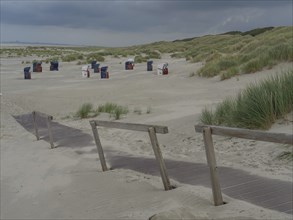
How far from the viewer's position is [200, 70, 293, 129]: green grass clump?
8883 millimetres

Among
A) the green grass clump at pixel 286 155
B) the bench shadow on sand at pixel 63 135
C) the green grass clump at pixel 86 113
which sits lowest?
the bench shadow on sand at pixel 63 135

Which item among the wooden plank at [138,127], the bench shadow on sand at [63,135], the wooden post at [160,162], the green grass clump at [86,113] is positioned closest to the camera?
the wooden plank at [138,127]

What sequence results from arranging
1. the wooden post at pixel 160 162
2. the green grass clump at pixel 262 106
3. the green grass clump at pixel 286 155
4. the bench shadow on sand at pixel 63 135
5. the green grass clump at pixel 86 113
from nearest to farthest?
the wooden post at pixel 160 162 → the green grass clump at pixel 286 155 → the green grass clump at pixel 262 106 → the bench shadow on sand at pixel 63 135 → the green grass clump at pixel 86 113

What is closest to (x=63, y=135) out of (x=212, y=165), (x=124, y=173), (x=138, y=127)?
(x=124, y=173)

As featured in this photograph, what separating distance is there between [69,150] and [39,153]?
2.34 ft

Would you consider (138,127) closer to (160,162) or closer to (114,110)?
(160,162)

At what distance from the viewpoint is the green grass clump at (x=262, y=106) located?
888cm

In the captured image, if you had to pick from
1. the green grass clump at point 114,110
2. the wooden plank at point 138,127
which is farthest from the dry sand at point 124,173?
the wooden plank at point 138,127

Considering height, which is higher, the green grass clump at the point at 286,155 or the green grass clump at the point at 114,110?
the green grass clump at the point at 286,155

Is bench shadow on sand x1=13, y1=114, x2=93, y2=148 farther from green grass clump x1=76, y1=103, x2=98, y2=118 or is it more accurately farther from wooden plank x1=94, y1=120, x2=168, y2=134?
wooden plank x1=94, y1=120, x2=168, y2=134

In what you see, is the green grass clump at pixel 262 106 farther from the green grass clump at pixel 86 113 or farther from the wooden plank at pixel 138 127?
the green grass clump at pixel 86 113

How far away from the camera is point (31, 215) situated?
6117 mm

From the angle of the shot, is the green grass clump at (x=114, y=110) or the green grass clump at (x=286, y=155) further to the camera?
the green grass clump at (x=114, y=110)

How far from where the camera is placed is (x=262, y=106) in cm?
901
